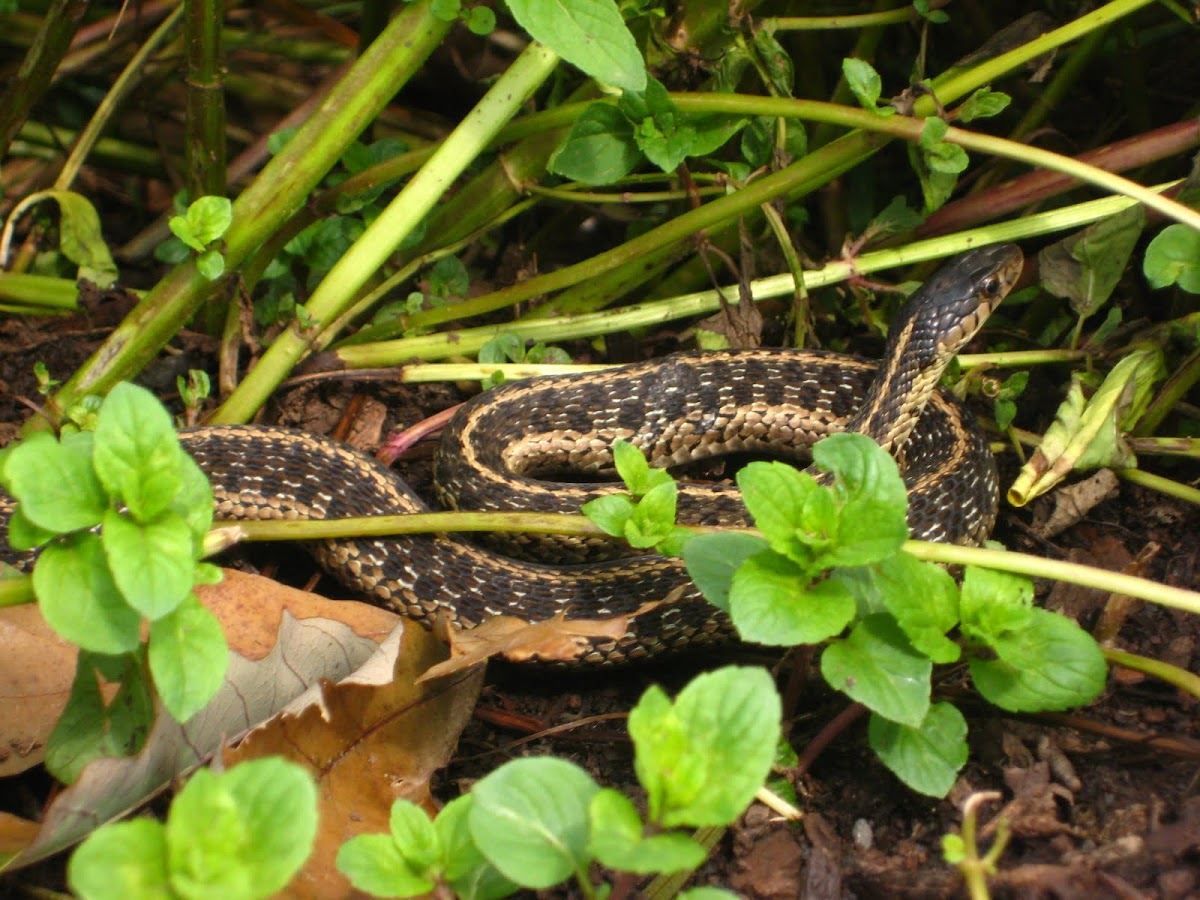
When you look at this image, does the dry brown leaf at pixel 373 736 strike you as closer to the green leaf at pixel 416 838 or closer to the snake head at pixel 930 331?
the green leaf at pixel 416 838

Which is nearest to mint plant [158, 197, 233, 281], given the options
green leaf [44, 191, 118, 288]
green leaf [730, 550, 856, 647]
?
green leaf [44, 191, 118, 288]

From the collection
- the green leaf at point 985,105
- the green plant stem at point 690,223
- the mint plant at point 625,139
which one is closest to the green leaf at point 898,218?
the green plant stem at point 690,223

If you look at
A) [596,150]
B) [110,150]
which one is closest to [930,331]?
[596,150]

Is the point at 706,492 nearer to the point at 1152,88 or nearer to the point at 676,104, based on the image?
the point at 676,104

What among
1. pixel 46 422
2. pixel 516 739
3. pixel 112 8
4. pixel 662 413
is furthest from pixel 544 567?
pixel 112 8

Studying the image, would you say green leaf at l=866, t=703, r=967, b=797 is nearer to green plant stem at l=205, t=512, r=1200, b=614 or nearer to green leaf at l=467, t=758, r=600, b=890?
green plant stem at l=205, t=512, r=1200, b=614

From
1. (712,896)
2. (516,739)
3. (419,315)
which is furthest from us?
(419,315)
